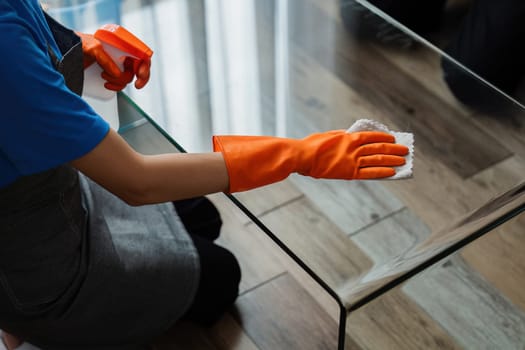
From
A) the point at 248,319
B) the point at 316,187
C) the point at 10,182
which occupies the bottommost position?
the point at 248,319

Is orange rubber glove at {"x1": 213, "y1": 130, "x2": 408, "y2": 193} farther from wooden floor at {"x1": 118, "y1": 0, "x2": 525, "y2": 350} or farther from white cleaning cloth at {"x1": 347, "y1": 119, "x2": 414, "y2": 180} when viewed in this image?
wooden floor at {"x1": 118, "y1": 0, "x2": 525, "y2": 350}

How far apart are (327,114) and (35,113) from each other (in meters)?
0.87

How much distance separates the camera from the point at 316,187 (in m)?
1.58

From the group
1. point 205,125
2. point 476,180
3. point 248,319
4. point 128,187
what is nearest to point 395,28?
point 476,180

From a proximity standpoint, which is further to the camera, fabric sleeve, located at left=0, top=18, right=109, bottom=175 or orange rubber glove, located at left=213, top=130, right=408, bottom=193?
orange rubber glove, located at left=213, top=130, right=408, bottom=193

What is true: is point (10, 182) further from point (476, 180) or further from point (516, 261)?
point (516, 261)

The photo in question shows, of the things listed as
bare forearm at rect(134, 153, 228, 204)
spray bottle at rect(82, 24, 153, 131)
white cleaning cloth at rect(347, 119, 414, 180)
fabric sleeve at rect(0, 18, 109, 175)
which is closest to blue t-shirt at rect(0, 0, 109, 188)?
fabric sleeve at rect(0, 18, 109, 175)

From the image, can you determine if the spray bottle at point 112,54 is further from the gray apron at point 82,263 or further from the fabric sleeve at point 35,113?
the fabric sleeve at point 35,113

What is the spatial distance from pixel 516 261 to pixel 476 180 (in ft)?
1.04

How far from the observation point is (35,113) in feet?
3.31

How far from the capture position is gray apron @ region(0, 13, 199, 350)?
1286mm

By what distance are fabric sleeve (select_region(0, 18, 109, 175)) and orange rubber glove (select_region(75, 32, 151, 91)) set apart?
322 mm

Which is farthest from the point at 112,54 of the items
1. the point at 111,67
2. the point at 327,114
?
the point at 327,114

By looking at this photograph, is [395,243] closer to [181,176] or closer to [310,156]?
[310,156]
